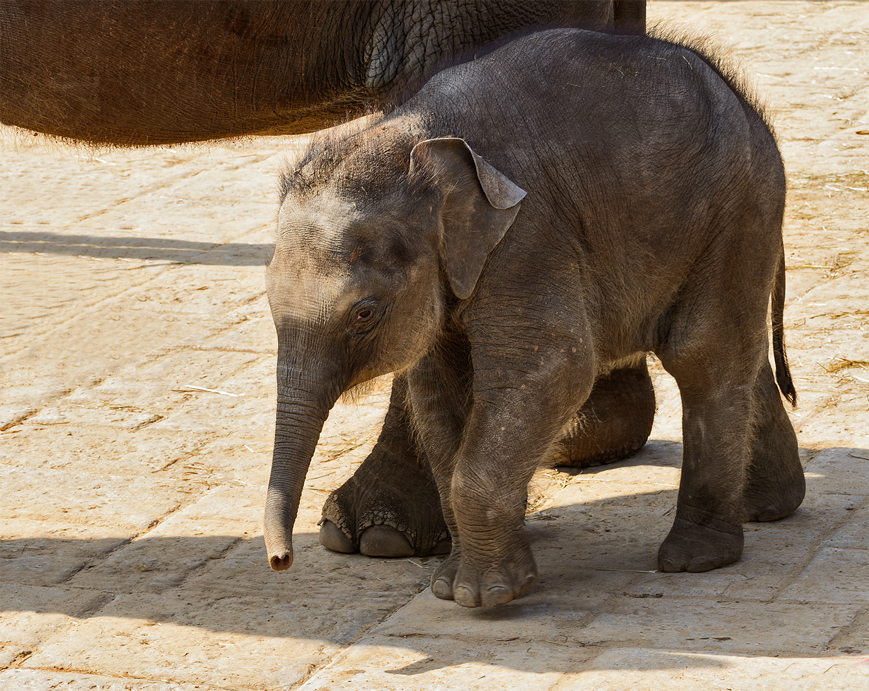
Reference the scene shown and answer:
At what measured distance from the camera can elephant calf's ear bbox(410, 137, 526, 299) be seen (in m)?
3.72

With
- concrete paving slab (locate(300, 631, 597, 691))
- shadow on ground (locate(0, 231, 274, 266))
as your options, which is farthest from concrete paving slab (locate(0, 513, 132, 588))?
shadow on ground (locate(0, 231, 274, 266))

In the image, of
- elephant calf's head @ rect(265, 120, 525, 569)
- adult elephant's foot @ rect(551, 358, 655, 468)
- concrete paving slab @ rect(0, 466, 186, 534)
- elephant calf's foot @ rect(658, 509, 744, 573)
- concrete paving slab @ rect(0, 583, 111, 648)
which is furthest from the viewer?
adult elephant's foot @ rect(551, 358, 655, 468)

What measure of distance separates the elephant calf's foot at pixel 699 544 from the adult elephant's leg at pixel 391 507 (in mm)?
748

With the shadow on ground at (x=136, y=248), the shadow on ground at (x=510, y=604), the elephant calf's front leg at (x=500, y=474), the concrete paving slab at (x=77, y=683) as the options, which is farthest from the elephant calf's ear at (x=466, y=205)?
the shadow on ground at (x=136, y=248)

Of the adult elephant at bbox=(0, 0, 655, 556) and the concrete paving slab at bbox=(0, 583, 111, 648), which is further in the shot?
the adult elephant at bbox=(0, 0, 655, 556)

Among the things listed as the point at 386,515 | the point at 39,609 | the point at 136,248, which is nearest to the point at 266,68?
the point at 386,515

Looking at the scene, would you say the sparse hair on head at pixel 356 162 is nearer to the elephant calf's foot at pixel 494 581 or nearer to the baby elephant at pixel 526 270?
the baby elephant at pixel 526 270

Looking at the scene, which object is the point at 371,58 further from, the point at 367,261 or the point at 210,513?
the point at 210,513

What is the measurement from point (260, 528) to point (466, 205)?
62.2 inches

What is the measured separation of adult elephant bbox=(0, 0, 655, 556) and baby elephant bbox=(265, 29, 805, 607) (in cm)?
48

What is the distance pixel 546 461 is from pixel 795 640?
822 mm

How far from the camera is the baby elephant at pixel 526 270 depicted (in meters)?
3.64

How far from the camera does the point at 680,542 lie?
4293mm

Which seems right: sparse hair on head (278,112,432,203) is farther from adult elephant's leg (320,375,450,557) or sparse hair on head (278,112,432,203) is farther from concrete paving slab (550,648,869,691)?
concrete paving slab (550,648,869,691)
